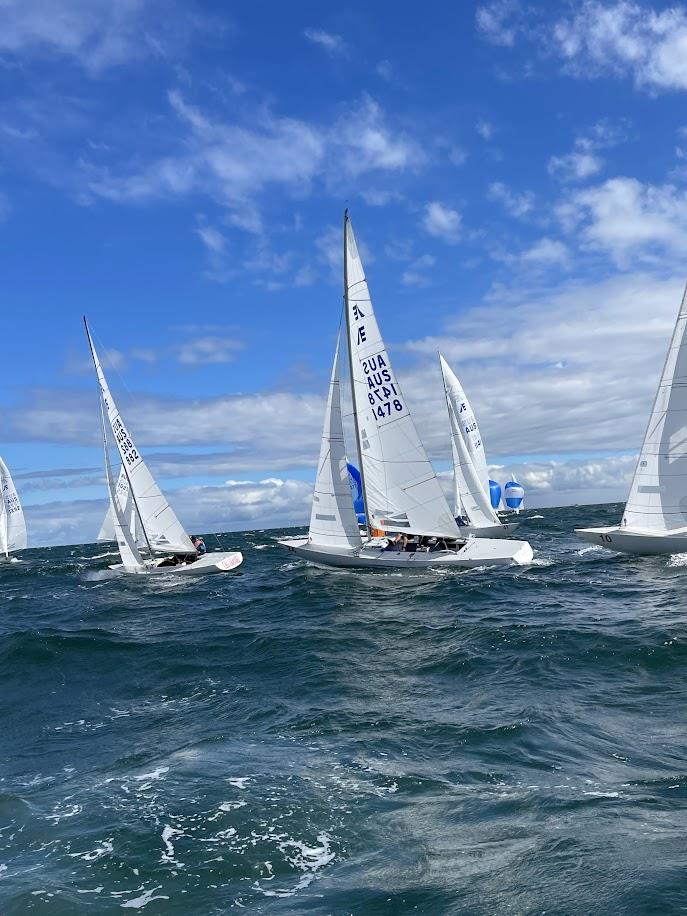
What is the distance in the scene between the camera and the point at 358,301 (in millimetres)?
27844

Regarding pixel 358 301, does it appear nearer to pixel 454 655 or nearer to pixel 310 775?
pixel 454 655

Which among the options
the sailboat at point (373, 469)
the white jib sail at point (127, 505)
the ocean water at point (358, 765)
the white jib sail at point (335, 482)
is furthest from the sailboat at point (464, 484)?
the ocean water at point (358, 765)

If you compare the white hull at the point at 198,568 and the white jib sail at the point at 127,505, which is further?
the white jib sail at the point at 127,505

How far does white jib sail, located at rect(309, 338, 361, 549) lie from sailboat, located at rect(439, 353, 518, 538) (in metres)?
13.0

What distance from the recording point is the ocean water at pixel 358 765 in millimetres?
5887

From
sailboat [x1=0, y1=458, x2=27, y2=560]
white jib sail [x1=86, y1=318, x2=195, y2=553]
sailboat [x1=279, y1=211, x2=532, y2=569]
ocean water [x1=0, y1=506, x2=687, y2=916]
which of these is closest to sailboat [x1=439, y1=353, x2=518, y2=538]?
sailboat [x1=279, y1=211, x2=532, y2=569]

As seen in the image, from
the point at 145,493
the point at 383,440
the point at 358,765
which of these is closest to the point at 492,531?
the point at 383,440

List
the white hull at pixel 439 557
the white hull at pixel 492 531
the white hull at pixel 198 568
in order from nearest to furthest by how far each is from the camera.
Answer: the white hull at pixel 439 557
the white hull at pixel 198 568
the white hull at pixel 492 531

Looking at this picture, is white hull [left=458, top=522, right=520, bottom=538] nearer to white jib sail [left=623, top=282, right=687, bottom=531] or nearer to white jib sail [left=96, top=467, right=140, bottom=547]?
white jib sail [left=623, top=282, right=687, bottom=531]

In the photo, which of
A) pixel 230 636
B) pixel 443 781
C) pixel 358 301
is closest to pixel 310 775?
pixel 443 781

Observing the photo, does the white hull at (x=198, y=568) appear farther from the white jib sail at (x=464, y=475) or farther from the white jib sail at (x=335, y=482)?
the white jib sail at (x=464, y=475)

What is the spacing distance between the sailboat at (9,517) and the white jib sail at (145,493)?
3003cm

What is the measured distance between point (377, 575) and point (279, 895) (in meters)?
20.2

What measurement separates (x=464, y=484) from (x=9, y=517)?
43.3m
